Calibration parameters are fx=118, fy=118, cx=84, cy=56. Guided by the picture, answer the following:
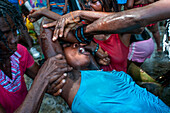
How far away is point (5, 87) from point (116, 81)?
1282 millimetres

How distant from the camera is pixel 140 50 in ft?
7.86

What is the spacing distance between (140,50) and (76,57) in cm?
145

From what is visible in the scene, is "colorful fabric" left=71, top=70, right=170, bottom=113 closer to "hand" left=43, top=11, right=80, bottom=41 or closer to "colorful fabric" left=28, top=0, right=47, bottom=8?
"hand" left=43, top=11, right=80, bottom=41

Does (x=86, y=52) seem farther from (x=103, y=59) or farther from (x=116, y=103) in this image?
(x=116, y=103)

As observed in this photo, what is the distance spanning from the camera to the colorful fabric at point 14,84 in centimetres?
128

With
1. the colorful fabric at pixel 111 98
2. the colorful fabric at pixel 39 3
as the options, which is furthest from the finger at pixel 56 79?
the colorful fabric at pixel 39 3

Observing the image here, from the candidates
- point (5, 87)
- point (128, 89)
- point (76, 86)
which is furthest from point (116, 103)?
point (5, 87)

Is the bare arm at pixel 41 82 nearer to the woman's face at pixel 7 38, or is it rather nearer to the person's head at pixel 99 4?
the woman's face at pixel 7 38

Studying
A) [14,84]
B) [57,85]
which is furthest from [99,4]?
[14,84]

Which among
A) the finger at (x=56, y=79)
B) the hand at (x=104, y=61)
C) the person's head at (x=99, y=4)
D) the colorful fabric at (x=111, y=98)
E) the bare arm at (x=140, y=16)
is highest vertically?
the person's head at (x=99, y=4)

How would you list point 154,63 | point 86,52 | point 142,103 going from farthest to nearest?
point 154,63, point 86,52, point 142,103

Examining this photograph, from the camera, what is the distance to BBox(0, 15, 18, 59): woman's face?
1068 mm

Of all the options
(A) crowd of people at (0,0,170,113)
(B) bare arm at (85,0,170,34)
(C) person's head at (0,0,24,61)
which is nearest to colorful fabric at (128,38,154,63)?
(A) crowd of people at (0,0,170,113)

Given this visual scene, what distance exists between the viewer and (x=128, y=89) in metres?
1.43
